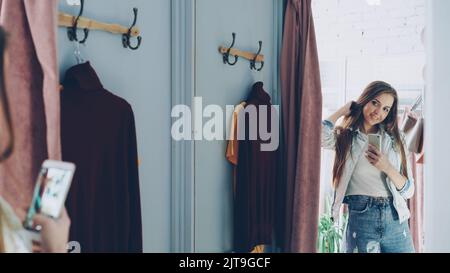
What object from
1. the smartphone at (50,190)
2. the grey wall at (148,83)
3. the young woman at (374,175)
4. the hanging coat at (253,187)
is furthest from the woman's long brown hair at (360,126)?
the smartphone at (50,190)

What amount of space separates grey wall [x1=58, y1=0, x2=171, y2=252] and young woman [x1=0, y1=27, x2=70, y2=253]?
222mm

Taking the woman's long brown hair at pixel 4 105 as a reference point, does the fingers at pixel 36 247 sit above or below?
below

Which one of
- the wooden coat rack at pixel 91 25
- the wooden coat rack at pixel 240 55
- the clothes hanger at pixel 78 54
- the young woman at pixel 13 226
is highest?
the wooden coat rack at pixel 91 25

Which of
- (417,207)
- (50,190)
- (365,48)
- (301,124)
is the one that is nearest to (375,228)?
(417,207)

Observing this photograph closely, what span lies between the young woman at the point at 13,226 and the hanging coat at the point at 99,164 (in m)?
0.09

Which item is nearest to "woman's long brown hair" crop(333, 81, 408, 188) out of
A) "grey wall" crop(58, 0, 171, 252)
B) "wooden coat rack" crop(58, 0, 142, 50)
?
"grey wall" crop(58, 0, 171, 252)

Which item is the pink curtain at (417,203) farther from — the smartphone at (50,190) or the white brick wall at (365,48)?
the smartphone at (50,190)

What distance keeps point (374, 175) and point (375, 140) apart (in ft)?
0.30

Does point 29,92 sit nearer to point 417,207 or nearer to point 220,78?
point 220,78

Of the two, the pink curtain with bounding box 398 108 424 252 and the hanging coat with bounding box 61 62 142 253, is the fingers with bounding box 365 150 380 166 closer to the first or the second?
the pink curtain with bounding box 398 108 424 252

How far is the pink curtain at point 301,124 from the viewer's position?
1.12 m

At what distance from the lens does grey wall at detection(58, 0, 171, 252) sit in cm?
90

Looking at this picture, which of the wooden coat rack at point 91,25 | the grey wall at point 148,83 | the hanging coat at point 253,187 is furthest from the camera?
the hanging coat at point 253,187

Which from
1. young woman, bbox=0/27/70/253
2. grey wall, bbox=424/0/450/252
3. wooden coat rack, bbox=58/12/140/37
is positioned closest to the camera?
young woman, bbox=0/27/70/253
